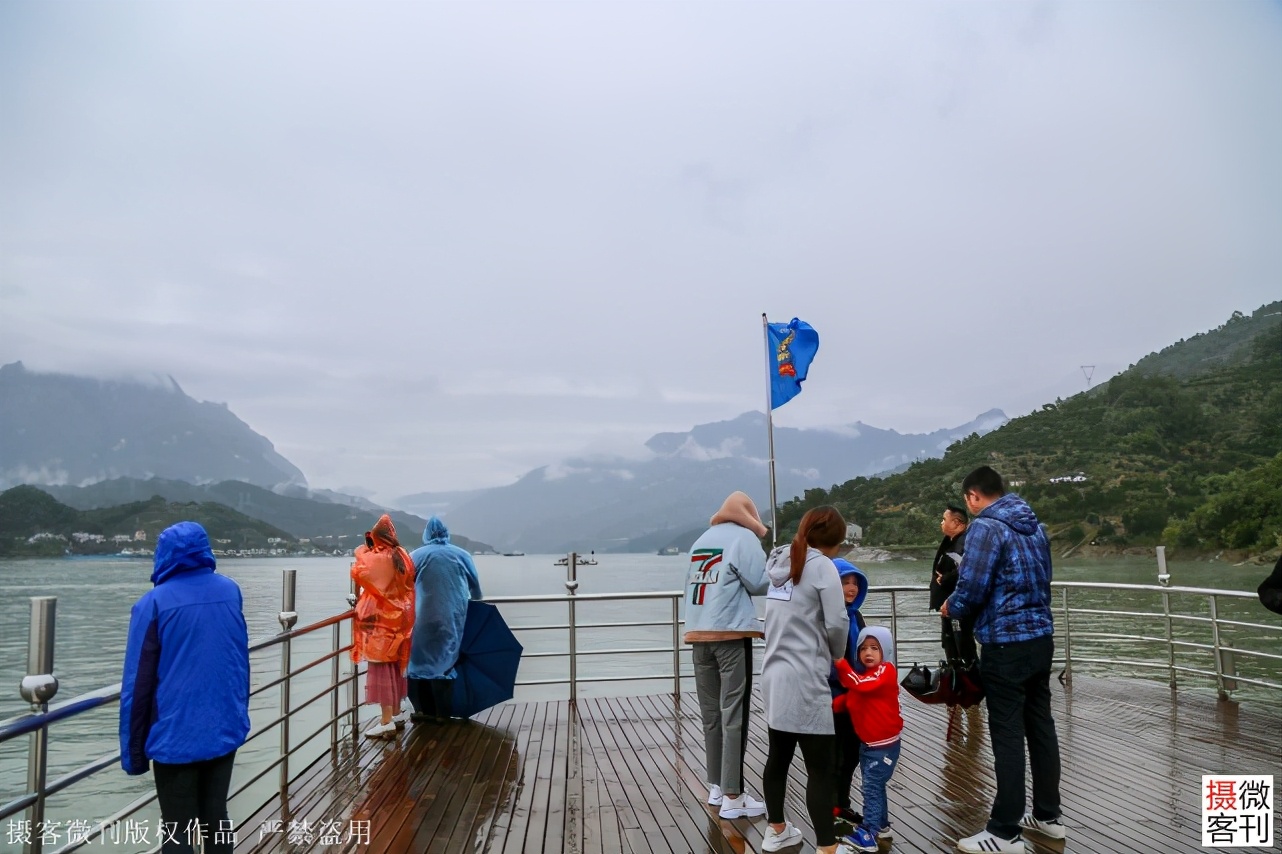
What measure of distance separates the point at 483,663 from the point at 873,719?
374cm

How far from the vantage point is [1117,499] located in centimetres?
4038

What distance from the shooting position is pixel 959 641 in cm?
563

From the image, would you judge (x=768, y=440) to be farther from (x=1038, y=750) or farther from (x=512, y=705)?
(x=512, y=705)

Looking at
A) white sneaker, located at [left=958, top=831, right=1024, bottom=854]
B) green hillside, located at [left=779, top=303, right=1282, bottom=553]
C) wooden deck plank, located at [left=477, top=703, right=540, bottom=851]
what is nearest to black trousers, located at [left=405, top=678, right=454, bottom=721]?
wooden deck plank, located at [left=477, top=703, right=540, bottom=851]

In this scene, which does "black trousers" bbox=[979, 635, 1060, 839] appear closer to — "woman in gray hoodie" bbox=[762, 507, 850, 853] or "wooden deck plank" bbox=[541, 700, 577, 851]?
"woman in gray hoodie" bbox=[762, 507, 850, 853]

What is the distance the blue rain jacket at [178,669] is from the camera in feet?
9.14

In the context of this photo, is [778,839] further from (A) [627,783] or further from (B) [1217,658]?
(B) [1217,658]

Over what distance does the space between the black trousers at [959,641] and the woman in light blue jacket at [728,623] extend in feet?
3.41

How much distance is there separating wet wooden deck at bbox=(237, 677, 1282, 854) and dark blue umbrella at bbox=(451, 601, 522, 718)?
210 mm

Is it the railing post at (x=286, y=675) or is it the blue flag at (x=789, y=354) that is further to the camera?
the blue flag at (x=789, y=354)

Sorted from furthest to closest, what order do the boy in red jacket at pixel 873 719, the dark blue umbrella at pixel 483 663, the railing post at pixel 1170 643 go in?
the railing post at pixel 1170 643
the dark blue umbrella at pixel 483 663
the boy in red jacket at pixel 873 719

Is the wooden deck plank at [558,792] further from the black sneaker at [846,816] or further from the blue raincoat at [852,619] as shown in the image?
the blue raincoat at [852,619]

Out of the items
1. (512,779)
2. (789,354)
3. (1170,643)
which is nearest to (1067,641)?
(1170,643)

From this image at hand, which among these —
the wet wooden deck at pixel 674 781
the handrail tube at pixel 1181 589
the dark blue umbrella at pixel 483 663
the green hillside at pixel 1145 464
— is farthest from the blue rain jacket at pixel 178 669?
the green hillside at pixel 1145 464
